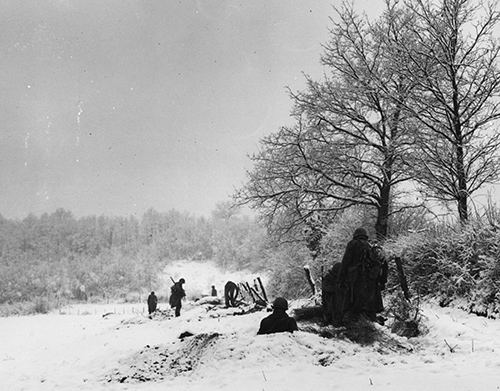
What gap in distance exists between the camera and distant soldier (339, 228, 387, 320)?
8148 millimetres

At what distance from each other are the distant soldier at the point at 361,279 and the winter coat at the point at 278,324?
1.25 meters

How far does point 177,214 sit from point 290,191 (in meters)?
116

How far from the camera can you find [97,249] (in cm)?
9231

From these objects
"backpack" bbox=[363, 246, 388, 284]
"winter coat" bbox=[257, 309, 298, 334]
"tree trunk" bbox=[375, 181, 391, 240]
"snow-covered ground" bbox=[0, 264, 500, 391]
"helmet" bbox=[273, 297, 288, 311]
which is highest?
"tree trunk" bbox=[375, 181, 391, 240]

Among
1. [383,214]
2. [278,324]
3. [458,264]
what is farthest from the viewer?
[383,214]

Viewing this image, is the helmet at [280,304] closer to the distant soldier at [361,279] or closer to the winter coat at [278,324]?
the winter coat at [278,324]

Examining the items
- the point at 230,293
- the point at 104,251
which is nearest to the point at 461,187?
the point at 230,293

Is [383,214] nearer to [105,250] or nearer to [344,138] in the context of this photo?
[344,138]

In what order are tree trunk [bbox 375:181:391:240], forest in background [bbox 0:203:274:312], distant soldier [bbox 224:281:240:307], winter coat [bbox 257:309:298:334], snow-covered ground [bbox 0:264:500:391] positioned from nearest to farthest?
snow-covered ground [bbox 0:264:500:391]
winter coat [bbox 257:309:298:334]
tree trunk [bbox 375:181:391:240]
distant soldier [bbox 224:281:240:307]
forest in background [bbox 0:203:274:312]

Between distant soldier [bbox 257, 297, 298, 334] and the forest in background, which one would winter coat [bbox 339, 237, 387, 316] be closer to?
distant soldier [bbox 257, 297, 298, 334]

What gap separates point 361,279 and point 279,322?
195cm

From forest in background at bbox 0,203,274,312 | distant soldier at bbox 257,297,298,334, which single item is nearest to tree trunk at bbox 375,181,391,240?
distant soldier at bbox 257,297,298,334

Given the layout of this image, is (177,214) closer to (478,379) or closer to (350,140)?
(350,140)

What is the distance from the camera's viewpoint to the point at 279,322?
25.2ft
